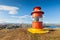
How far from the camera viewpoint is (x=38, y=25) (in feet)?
53.7

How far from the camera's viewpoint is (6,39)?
44.0 feet

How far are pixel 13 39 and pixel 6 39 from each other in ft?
2.67

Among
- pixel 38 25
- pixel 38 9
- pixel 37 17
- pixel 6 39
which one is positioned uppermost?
pixel 38 9

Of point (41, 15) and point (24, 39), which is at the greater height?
point (41, 15)

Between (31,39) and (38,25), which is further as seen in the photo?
(38,25)

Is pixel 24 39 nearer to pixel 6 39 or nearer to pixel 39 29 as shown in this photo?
pixel 6 39

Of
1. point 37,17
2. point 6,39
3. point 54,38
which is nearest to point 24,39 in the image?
point 6,39

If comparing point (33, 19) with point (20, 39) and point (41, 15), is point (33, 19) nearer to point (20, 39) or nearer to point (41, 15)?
point (41, 15)

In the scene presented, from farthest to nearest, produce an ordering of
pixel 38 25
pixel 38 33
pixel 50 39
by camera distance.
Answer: pixel 38 25 < pixel 38 33 < pixel 50 39

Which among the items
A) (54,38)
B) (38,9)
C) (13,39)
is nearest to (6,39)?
(13,39)

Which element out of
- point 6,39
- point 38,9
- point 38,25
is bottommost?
point 6,39

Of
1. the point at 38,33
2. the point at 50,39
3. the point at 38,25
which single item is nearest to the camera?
the point at 50,39

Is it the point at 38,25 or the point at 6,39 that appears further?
the point at 38,25

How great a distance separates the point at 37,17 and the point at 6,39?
5531 mm
